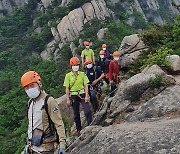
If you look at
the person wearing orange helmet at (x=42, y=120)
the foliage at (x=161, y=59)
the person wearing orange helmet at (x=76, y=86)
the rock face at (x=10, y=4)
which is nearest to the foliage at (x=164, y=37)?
the foliage at (x=161, y=59)

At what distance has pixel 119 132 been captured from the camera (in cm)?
704

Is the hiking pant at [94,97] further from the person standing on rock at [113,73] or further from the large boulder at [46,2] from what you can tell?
the large boulder at [46,2]

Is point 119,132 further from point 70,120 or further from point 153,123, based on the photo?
point 70,120

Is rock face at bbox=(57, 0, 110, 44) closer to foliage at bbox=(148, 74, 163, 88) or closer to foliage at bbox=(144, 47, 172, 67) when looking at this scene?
foliage at bbox=(144, 47, 172, 67)

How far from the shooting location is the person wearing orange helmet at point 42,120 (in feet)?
17.7

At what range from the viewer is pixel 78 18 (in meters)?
38.1

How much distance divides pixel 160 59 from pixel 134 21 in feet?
109

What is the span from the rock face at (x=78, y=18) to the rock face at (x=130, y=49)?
2036 centimetres

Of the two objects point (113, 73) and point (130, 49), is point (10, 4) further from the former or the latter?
point (113, 73)

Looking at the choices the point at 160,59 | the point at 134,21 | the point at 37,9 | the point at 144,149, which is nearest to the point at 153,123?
the point at 144,149

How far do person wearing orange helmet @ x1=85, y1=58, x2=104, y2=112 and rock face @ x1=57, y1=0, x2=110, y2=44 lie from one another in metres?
25.2

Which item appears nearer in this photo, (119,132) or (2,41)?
(119,132)

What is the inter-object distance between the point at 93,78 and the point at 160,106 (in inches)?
154

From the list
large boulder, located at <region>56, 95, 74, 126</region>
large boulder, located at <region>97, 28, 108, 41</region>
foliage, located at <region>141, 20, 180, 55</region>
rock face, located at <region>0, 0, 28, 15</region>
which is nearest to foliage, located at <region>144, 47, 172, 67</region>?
foliage, located at <region>141, 20, 180, 55</region>
